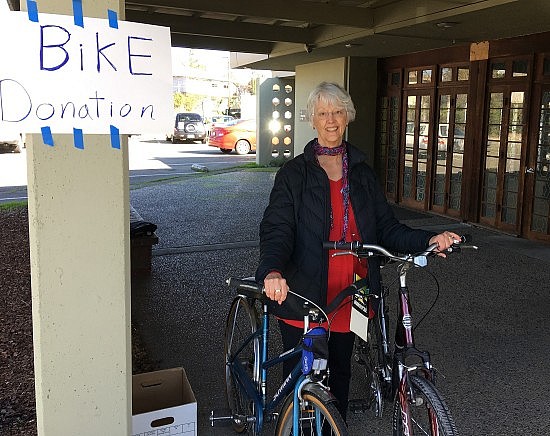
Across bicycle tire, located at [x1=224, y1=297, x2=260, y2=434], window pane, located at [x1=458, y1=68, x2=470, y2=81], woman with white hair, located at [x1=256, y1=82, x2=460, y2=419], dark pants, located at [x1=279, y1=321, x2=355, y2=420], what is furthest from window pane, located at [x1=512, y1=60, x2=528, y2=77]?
dark pants, located at [x1=279, y1=321, x2=355, y2=420]

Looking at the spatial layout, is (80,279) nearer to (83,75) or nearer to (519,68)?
(83,75)

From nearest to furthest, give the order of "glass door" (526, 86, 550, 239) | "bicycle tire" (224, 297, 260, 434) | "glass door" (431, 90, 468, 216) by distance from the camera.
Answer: "bicycle tire" (224, 297, 260, 434), "glass door" (526, 86, 550, 239), "glass door" (431, 90, 468, 216)

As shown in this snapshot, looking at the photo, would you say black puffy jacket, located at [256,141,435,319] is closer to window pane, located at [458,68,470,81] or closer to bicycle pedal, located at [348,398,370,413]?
bicycle pedal, located at [348,398,370,413]

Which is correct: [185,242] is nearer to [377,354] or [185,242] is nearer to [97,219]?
[377,354]

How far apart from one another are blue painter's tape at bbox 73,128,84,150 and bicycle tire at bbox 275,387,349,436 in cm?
118

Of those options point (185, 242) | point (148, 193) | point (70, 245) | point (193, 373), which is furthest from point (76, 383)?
point (148, 193)

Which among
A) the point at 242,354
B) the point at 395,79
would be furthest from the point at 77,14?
the point at 395,79

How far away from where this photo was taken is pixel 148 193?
39.6 feet

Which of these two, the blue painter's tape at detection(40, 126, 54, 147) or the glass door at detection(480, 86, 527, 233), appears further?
the glass door at detection(480, 86, 527, 233)

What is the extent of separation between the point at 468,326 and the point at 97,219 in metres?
3.58

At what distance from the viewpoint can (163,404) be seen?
2908 millimetres

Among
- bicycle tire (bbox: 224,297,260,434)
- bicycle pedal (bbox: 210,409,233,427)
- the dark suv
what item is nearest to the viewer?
bicycle tire (bbox: 224,297,260,434)

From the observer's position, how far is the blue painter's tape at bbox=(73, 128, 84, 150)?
6.29 feet

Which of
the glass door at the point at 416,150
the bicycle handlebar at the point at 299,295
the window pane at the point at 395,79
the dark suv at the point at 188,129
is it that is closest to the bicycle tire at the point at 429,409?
the bicycle handlebar at the point at 299,295
